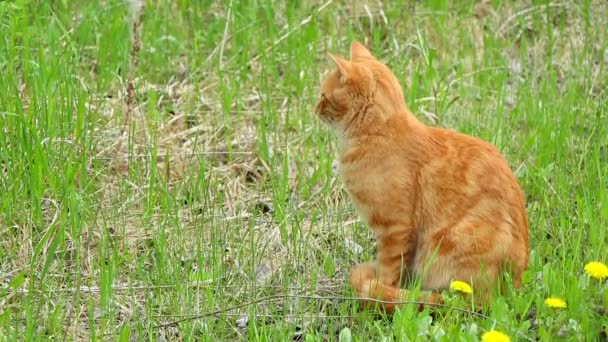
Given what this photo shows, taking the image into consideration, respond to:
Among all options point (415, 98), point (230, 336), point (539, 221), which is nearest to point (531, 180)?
point (539, 221)

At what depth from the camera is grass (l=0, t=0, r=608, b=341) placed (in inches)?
154

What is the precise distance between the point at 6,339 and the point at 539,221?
230 centimetres

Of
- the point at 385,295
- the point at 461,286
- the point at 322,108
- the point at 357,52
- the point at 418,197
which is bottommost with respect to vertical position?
the point at 385,295

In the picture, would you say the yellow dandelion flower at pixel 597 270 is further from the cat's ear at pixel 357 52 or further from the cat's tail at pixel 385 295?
the cat's ear at pixel 357 52

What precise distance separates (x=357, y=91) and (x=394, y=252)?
2.08ft

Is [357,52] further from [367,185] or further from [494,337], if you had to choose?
[494,337]

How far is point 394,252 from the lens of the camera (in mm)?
4051

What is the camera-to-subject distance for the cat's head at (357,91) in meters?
4.10

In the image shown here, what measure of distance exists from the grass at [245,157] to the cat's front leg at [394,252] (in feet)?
0.70

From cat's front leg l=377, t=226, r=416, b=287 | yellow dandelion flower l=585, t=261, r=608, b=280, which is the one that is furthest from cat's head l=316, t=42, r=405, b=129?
yellow dandelion flower l=585, t=261, r=608, b=280

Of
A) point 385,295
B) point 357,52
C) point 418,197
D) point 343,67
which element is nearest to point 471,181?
point 418,197

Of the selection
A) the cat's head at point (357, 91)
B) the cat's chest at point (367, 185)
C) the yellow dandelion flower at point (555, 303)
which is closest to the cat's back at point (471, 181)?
the cat's chest at point (367, 185)

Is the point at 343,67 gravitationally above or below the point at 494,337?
above

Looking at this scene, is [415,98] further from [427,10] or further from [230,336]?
[230,336]
